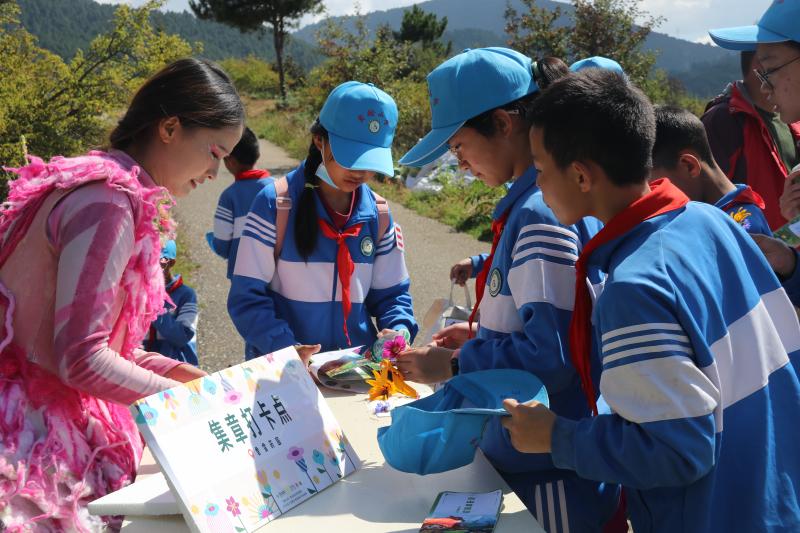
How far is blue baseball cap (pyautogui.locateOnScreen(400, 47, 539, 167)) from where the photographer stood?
6.19 feet

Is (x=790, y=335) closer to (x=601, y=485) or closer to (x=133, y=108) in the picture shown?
(x=601, y=485)

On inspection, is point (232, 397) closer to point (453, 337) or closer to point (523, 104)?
point (453, 337)

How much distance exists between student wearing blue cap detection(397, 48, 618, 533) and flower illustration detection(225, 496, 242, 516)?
2.00 ft

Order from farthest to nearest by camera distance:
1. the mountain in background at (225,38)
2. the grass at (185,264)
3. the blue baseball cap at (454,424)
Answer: the mountain in background at (225,38), the grass at (185,264), the blue baseball cap at (454,424)

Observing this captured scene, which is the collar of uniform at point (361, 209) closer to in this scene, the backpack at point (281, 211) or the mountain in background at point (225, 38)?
the backpack at point (281, 211)

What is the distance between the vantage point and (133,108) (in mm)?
1949

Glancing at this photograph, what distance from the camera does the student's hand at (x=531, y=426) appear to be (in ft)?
4.62

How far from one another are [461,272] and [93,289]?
1.57 metres

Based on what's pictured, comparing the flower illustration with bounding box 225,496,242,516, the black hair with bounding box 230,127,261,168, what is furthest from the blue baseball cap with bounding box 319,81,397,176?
the black hair with bounding box 230,127,261,168

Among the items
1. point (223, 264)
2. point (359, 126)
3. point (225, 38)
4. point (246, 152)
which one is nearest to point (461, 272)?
point (359, 126)

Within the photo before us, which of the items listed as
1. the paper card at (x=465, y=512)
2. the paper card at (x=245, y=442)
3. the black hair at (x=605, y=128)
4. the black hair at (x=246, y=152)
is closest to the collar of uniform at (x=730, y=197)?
the black hair at (x=605, y=128)

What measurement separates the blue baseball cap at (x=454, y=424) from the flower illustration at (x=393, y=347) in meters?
0.52

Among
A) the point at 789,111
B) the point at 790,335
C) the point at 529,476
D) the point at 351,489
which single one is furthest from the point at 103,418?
the point at 789,111

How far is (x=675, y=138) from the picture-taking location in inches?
94.6
